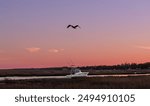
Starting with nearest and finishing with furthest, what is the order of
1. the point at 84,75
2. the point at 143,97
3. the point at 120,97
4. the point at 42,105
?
1. the point at 42,105
2. the point at 120,97
3. the point at 143,97
4. the point at 84,75

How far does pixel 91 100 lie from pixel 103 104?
4.11 ft

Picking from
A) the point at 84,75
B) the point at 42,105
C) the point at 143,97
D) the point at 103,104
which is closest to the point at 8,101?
the point at 42,105

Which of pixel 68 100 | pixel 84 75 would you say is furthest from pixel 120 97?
pixel 84 75

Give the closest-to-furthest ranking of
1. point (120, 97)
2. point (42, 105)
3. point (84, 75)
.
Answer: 1. point (42, 105)
2. point (120, 97)
3. point (84, 75)

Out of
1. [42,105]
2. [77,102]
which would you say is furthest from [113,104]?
[42,105]

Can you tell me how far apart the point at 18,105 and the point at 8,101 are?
241 centimetres

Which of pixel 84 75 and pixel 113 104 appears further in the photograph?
pixel 84 75

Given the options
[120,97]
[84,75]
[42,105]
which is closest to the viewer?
[42,105]

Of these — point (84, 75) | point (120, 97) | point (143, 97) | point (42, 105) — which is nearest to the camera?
point (42, 105)

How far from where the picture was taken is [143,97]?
30.9 metres

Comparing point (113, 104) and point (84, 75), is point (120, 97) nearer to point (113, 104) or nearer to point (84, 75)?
point (113, 104)

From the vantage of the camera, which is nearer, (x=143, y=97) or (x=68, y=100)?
(x=68, y=100)

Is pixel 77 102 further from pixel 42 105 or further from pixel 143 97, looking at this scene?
pixel 143 97

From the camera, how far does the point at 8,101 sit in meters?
30.4
